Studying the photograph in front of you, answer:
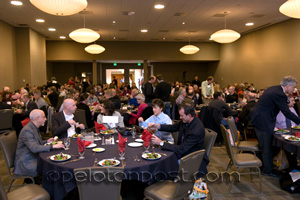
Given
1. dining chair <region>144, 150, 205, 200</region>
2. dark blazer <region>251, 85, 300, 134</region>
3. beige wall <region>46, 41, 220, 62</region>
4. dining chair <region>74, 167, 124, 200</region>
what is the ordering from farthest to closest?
beige wall <region>46, 41, 220, 62</region> < dark blazer <region>251, 85, 300, 134</region> < dining chair <region>144, 150, 205, 200</region> < dining chair <region>74, 167, 124, 200</region>

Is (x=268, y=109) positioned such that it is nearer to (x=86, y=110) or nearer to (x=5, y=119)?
(x=86, y=110)

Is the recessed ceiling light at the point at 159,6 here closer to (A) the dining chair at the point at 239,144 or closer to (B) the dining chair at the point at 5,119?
(A) the dining chair at the point at 239,144

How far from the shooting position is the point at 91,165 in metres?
2.52

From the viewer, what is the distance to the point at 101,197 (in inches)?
85.0

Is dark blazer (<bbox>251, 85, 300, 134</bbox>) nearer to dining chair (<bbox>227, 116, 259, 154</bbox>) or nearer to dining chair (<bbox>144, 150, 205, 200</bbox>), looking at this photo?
Answer: dining chair (<bbox>227, 116, 259, 154</bbox>)

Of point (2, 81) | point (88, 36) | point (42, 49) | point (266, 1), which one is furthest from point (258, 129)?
point (42, 49)

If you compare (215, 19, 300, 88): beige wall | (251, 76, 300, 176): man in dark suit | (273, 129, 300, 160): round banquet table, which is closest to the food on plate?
(273, 129, 300, 160): round banquet table

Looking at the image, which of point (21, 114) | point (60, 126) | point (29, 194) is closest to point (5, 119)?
point (21, 114)

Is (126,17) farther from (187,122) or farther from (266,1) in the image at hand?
(187,122)

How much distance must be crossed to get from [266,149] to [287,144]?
744mm

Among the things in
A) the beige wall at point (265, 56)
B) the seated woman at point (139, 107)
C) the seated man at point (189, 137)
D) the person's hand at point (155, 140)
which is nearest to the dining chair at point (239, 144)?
the seated man at point (189, 137)

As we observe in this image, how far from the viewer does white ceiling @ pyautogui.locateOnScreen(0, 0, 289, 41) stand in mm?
7999

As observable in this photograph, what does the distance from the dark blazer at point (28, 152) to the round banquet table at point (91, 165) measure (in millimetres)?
175

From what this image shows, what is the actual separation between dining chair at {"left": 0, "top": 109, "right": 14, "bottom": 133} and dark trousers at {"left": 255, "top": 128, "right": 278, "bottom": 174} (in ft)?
18.1
